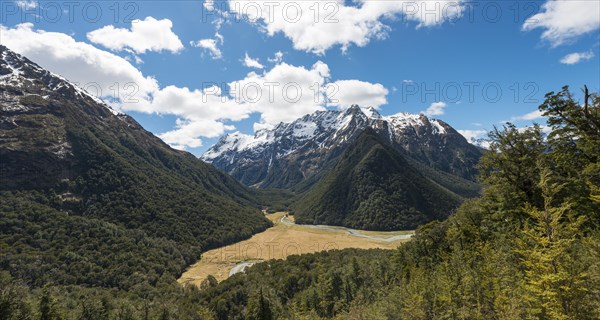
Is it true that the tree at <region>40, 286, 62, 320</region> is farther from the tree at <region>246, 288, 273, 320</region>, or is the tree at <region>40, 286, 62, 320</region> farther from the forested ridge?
the tree at <region>246, 288, 273, 320</region>

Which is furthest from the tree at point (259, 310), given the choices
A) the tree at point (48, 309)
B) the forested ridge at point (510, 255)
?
the tree at point (48, 309)

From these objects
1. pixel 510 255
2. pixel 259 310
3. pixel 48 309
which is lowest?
pixel 48 309

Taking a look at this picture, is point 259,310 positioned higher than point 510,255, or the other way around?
point 510,255

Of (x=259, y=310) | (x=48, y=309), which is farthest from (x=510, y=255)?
(x=48, y=309)

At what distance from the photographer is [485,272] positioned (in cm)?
3797

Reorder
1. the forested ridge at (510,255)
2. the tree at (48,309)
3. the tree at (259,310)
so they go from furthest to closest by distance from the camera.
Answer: the tree at (48,309)
the tree at (259,310)
the forested ridge at (510,255)

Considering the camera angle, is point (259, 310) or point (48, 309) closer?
point (259, 310)

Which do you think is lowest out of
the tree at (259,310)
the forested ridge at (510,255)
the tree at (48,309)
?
the tree at (48,309)

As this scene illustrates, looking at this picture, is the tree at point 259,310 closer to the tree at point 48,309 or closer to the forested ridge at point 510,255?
the forested ridge at point 510,255

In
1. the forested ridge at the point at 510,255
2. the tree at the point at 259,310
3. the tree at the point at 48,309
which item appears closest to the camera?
the forested ridge at the point at 510,255

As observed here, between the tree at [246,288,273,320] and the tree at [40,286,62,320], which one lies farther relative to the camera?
the tree at [40,286,62,320]

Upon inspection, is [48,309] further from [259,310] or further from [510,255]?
[510,255]

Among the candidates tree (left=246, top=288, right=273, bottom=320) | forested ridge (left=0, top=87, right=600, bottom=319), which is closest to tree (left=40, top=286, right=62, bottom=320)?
forested ridge (left=0, top=87, right=600, bottom=319)

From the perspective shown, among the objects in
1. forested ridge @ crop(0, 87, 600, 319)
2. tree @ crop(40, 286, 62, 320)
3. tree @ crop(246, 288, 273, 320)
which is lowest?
tree @ crop(40, 286, 62, 320)
